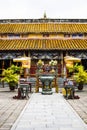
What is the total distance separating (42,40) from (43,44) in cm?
145

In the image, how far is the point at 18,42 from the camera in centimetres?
3453

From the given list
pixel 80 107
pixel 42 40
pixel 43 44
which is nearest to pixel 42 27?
pixel 42 40

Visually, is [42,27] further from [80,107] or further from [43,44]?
[80,107]

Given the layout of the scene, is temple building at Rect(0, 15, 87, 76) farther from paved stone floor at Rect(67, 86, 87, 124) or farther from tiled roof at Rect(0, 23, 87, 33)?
paved stone floor at Rect(67, 86, 87, 124)

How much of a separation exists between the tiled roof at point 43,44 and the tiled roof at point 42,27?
41.4 inches

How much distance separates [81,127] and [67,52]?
25.1 m

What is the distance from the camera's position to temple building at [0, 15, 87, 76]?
33094mm

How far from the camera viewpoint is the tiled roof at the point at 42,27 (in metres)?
35.8

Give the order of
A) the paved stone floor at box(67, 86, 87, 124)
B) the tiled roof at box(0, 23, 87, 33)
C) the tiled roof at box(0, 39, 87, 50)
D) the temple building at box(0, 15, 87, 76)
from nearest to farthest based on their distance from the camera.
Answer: the paved stone floor at box(67, 86, 87, 124) → the tiled roof at box(0, 39, 87, 50) → the temple building at box(0, 15, 87, 76) → the tiled roof at box(0, 23, 87, 33)

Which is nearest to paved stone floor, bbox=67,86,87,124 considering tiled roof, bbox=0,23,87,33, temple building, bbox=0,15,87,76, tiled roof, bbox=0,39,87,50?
temple building, bbox=0,15,87,76

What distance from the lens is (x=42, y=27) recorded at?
121 ft

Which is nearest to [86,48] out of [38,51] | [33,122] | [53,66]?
[38,51]

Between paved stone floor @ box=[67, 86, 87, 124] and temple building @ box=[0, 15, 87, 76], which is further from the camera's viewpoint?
temple building @ box=[0, 15, 87, 76]

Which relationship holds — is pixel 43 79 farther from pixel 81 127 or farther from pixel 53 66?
pixel 81 127
